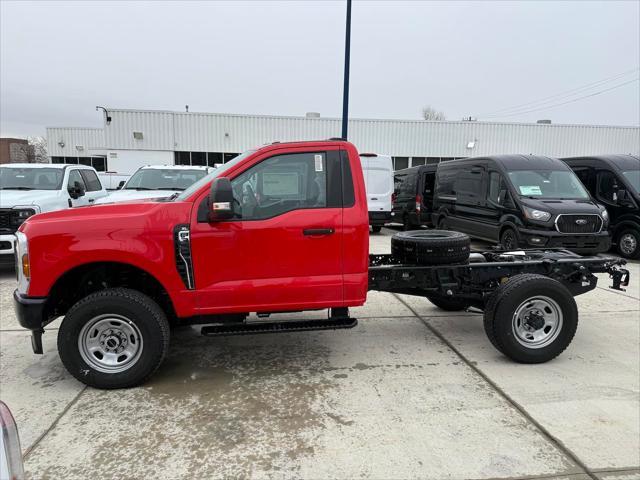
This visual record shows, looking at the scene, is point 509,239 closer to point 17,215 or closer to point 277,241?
point 277,241

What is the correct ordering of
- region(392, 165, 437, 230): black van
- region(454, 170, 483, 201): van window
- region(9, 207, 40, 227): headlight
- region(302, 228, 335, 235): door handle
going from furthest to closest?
region(392, 165, 437, 230): black van, region(454, 170, 483, 201): van window, region(9, 207, 40, 227): headlight, region(302, 228, 335, 235): door handle

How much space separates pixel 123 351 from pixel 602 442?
362 centimetres

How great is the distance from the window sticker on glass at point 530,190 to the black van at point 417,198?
194 inches

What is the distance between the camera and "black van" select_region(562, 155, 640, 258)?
1050cm

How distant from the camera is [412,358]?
4.55 m

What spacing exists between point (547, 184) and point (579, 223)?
1.24 metres

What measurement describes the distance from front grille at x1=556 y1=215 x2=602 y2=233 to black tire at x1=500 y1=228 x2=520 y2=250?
2.86 ft

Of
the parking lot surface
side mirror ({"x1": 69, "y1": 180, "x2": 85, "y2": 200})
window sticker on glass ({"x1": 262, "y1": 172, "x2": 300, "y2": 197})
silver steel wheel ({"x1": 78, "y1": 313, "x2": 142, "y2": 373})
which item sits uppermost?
window sticker on glass ({"x1": 262, "y1": 172, "x2": 300, "y2": 197})

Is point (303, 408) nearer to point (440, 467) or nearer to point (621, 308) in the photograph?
point (440, 467)

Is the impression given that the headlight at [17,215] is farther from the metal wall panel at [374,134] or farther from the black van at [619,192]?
the metal wall panel at [374,134]

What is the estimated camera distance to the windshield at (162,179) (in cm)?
937

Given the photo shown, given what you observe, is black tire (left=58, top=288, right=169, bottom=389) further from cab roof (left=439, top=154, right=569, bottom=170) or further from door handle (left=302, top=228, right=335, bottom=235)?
cab roof (left=439, top=154, right=569, bottom=170)

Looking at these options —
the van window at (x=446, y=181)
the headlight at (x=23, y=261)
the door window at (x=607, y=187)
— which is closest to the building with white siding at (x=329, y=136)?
the van window at (x=446, y=181)

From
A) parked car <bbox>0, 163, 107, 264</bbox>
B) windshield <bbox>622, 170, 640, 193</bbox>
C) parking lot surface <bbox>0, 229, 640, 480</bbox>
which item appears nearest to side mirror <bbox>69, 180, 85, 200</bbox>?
parked car <bbox>0, 163, 107, 264</bbox>
